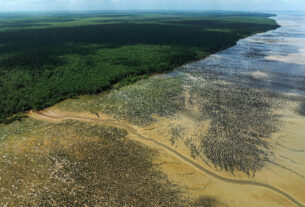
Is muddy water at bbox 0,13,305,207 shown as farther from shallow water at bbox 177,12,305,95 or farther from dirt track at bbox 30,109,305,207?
shallow water at bbox 177,12,305,95

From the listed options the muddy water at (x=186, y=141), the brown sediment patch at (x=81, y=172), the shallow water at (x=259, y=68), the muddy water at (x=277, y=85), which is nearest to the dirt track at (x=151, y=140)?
the muddy water at (x=186, y=141)

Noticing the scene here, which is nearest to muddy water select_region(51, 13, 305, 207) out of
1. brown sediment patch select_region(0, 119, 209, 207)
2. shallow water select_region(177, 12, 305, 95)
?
shallow water select_region(177, 12, 305, 95)

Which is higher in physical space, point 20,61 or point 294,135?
point 20,61

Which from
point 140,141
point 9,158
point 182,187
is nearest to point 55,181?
point 9,158

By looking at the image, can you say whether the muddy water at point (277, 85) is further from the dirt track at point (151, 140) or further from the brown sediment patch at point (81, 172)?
the brown sediment patch at point (81, 172)

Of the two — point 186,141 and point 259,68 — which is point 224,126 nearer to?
point 186,141

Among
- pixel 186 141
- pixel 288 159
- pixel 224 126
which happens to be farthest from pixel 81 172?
pixel 288 159

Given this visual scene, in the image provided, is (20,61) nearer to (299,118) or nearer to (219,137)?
(219,137)

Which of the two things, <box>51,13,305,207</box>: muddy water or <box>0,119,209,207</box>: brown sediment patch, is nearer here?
<box>0,119,209,207</box>: brown sediment patch

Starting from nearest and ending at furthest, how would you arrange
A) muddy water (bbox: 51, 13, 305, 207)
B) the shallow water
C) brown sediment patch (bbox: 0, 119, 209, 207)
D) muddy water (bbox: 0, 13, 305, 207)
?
brown sediment patch (bbox: 0, 119, 209, 207), muddy water (bbox: 0, 13, 305, 207), muddy water (bbox: 51, 13, 305, 207), the shallow water

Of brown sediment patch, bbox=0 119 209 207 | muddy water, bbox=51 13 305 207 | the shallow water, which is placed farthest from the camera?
the shallow water

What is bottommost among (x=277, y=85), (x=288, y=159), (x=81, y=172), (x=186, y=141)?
(x=288, y=159)
